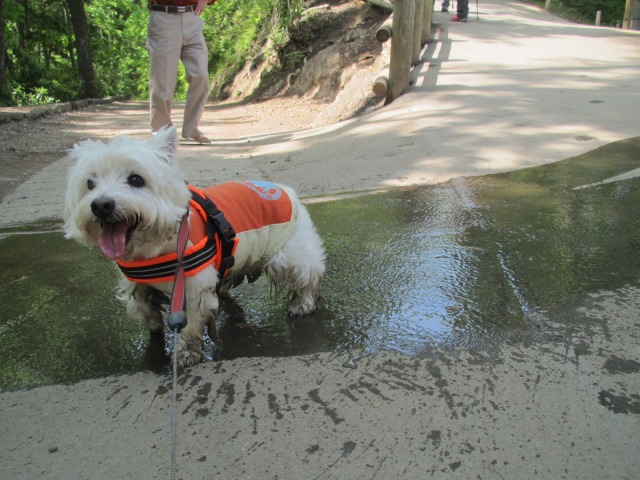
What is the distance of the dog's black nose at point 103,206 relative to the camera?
6.75ft

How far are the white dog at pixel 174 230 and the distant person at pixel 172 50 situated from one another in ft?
16.1

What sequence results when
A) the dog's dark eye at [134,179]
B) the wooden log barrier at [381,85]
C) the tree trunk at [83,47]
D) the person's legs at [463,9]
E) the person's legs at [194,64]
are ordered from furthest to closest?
the tree trunk at [83,47] < the person's legs at [463,9] < the wooden log barrier at [381,85] < the person's legs at [194,64] < the dog's dark eye at [134,179]

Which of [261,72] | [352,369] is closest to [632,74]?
[352,369]

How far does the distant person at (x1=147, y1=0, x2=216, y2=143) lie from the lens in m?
6.96

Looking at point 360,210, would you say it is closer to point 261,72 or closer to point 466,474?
point 466,474

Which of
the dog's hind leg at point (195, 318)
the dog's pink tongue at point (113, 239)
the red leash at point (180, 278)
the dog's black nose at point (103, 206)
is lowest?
the dog's hind leg at point (195, 318)

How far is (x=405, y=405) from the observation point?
2006mm

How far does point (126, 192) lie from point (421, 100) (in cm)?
615

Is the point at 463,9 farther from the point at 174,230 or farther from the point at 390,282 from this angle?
the point at 174,230

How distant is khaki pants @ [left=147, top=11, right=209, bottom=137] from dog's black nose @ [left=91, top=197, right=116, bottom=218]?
5629 millimetres

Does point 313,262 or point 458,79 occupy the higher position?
point 458,79

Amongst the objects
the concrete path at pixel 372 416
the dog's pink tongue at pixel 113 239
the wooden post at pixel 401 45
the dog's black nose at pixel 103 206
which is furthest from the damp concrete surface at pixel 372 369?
the wooden post at pixel 401 45

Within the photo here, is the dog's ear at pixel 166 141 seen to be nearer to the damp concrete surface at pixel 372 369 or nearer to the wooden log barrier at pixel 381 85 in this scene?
the damp concrete surface at pixel 372 369

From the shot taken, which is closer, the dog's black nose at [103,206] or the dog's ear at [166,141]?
the dog's black nose at [103,206]
